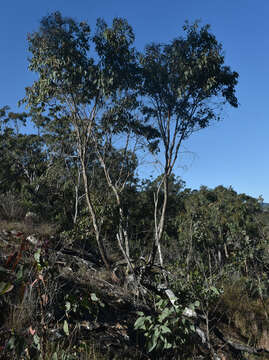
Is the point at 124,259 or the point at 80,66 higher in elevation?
the point at 80,66

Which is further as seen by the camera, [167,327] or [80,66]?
[80,66]

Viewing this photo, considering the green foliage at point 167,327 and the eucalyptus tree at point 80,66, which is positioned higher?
the eucalyptus tree at point 80,66

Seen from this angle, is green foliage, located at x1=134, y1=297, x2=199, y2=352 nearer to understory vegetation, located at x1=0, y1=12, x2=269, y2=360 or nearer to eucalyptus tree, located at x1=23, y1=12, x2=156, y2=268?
understory vegetation, located at x1=0, y1=12, x2=269, y2=360

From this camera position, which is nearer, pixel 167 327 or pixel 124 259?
pixel 167 327

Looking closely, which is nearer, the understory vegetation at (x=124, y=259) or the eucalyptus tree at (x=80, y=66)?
the understory vegetation at (x=124, y=259)

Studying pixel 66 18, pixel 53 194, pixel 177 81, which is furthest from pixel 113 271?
pixel 53 194

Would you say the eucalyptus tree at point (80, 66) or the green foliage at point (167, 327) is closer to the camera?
the green foliage at point (167, 327)

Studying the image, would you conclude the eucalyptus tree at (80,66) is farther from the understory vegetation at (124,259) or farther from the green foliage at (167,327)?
the green foliage at (167,327)

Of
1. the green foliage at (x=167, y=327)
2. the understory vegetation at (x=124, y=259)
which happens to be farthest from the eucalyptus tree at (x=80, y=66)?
the green foliage at (x=167, y=327)

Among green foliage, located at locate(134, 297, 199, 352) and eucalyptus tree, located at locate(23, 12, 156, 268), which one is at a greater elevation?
eucalyptus tree, located at locate(23, 12, 156, 268)

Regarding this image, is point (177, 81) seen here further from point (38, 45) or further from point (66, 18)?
point (38, 45)

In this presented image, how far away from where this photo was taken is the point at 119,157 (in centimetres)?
1011

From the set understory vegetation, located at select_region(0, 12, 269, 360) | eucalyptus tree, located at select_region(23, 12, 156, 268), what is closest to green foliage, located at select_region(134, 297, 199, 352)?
understory vegetation, located at select_region(0, 12, 269, 360)

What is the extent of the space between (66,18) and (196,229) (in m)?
6.60
